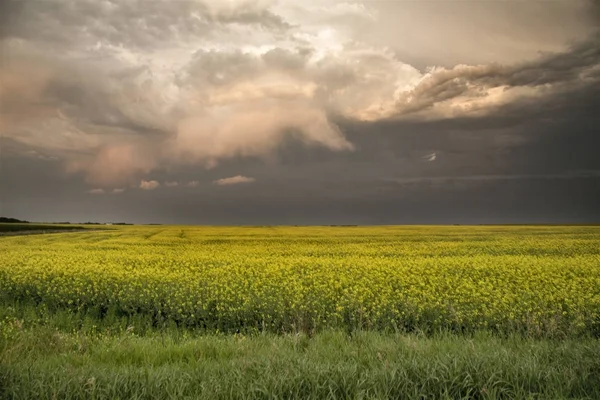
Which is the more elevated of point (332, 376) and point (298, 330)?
point (332, 376)

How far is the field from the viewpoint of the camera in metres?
4.75

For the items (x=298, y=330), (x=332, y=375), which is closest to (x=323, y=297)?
(x=298, y=330)

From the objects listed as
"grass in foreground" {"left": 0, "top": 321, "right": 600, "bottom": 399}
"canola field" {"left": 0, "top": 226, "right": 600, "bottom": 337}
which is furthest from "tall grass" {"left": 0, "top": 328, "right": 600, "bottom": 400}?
"canola field" {"left": 0, "top": 226, "right": 600, "bottom": 337}

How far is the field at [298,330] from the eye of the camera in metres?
4.75

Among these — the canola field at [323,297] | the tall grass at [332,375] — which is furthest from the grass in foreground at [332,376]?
the canola field at [323,297]

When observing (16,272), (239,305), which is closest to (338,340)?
(239,305)

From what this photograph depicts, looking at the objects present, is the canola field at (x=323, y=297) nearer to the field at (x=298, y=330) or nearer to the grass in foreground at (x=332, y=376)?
the field at (x=298, y=330)

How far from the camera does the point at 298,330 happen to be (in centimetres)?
969

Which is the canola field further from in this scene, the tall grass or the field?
the tall grass

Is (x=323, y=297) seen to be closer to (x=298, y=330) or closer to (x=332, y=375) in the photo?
(x=298, y=330)

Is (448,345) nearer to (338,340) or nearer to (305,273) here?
(338,340)

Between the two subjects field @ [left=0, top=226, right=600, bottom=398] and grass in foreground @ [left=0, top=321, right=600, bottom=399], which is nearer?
grass in foreground @ [left=0, top=321, right=600, bottom=399]

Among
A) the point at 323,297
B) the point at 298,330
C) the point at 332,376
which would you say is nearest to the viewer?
the point at 332,376

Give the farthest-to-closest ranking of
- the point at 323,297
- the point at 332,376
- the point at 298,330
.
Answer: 1. the point at 323,297
2. the point at 298,330
3. the point at 332,376
